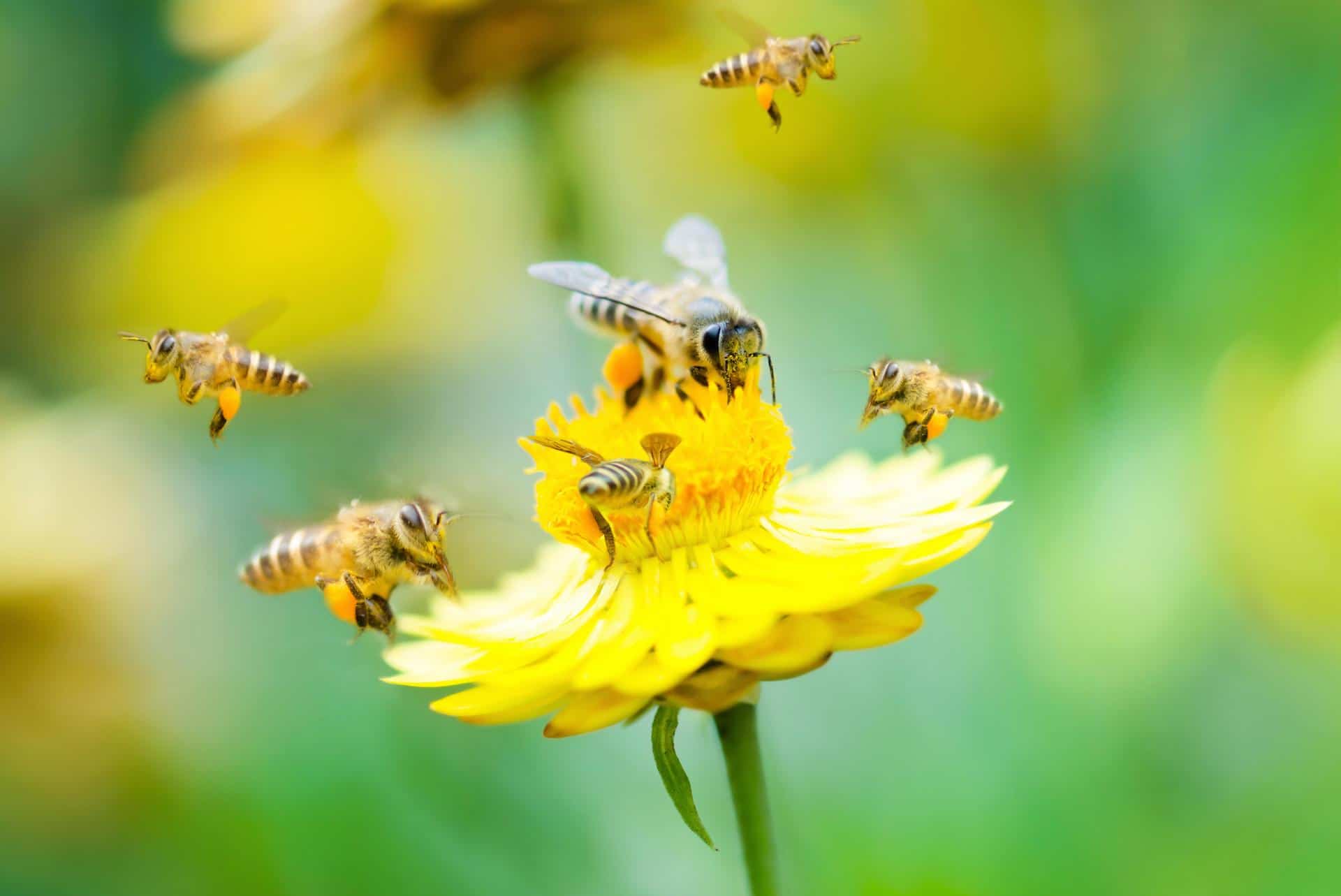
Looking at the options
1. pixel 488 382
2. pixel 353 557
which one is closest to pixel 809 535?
pixel 353 557

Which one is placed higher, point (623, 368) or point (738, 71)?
point (738, 71)

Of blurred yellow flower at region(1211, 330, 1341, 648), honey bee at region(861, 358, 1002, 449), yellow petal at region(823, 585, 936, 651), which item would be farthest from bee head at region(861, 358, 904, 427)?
blurred yellow flower at region(1211, 330, 1341, 648)

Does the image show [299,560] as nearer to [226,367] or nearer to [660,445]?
[226,367]

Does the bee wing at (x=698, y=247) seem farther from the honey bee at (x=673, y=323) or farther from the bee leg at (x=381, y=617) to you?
the bee leg at (x=381, y=617)

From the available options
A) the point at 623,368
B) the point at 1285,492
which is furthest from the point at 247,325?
the point at 1285,492

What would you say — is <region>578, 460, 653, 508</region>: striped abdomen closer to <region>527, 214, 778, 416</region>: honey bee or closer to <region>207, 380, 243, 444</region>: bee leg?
<region>527, 214, 778, 416</region>: honey bee

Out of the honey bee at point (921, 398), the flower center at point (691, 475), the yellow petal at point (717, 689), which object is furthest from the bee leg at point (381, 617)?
the honey bee at point (921, 398)

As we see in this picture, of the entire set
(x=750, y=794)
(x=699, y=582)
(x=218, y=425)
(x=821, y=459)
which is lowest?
(x=750, y=794)
